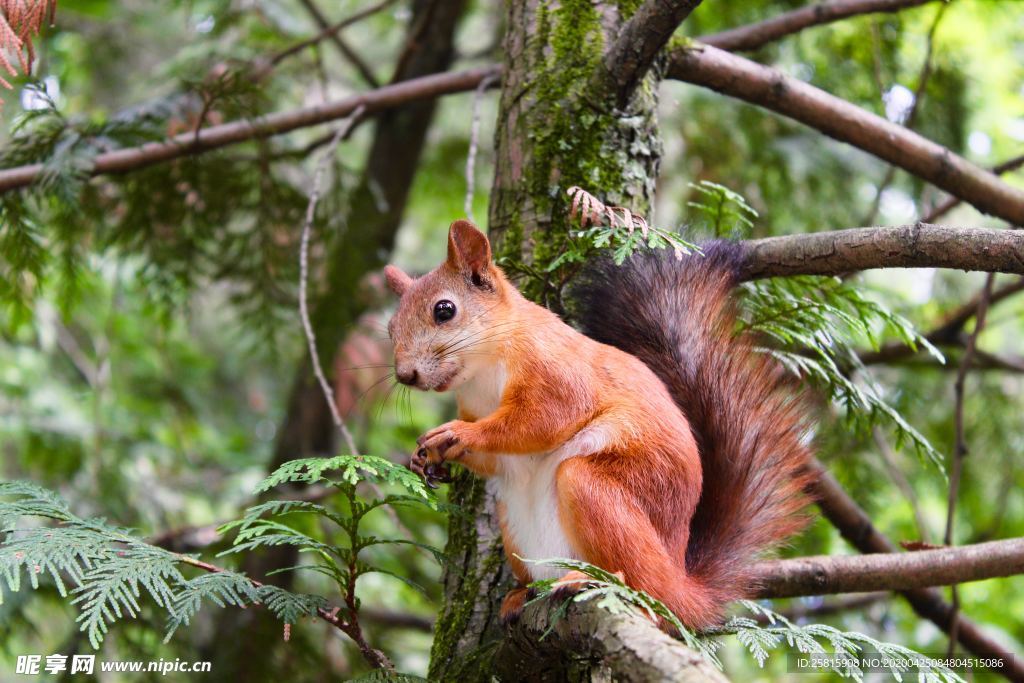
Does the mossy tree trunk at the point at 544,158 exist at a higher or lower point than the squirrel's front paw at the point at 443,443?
higher

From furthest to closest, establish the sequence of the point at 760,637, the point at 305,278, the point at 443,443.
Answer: the point at 305,278 → the point at 443,443 → the point at 760,637

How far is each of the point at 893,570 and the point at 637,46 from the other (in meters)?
1.26

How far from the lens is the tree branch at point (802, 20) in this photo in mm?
2650

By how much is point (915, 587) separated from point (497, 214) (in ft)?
4.14

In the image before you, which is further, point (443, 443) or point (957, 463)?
point (957, 463)

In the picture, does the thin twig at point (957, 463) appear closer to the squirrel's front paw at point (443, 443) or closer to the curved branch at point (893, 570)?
the curved branch at point (893, 570)

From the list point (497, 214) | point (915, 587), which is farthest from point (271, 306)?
point (915, 587)

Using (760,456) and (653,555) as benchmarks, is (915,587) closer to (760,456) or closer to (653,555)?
(760,456)

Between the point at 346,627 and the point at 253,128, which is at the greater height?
the point at 253,128

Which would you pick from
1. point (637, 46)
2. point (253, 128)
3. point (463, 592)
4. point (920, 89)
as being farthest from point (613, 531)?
point (920, 89)

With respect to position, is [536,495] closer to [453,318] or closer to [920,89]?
[453,318]

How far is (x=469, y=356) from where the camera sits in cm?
184

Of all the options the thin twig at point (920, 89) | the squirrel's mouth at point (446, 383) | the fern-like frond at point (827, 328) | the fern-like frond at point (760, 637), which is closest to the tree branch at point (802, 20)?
the thin twig at point (920, 89)

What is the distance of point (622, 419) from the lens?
1729mm
